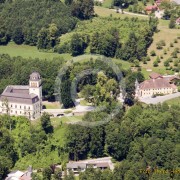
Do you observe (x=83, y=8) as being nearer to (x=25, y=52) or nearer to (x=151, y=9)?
(x=151, y=9)

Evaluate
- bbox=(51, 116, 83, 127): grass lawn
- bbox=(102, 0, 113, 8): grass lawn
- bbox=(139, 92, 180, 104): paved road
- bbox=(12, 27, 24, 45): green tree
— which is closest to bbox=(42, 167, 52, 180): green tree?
bbox=(51, 116, 83, 127): grass lawn

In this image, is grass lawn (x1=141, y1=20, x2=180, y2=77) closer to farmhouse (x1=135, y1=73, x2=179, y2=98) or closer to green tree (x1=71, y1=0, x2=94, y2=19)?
farmhouse (x1=135, y1=73, x2=179, y2=98)

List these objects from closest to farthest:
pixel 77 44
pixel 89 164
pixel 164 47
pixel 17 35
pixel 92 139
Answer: pixel 89 164 < pixel 92 139 < pixel 77 44 < pixel 164 47 < pixel 17 35

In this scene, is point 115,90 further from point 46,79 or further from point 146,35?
point 146,35

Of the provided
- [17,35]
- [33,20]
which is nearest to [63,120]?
[17,35]

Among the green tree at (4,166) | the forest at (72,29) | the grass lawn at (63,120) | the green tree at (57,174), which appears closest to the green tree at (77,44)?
the forest at (72,29)

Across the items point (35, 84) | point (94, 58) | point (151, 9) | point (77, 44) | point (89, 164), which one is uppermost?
point (151, 9)
